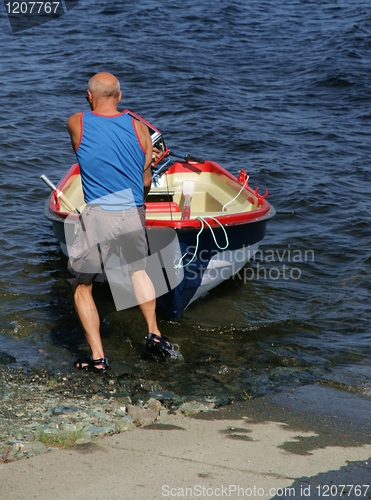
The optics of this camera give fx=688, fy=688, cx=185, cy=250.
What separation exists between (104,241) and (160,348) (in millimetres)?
1030

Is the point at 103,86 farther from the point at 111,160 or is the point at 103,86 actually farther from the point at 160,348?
the point at 160,348

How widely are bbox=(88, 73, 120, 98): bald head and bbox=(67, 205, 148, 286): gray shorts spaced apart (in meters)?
0.78

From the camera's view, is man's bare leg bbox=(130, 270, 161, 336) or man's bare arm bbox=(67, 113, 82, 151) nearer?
man's bare arm bbox=(67, 113, 82, 151)

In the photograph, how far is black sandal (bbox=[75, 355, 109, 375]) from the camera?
5184 mm

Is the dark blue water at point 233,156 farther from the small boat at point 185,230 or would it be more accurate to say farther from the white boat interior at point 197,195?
the white boat interior at point 197,195

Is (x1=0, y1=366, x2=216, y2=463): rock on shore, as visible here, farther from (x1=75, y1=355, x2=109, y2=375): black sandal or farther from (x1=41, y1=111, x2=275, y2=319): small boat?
Result: (x1=41, y1=111, x2=275, y2=319): small boat

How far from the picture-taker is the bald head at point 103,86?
4.65 m

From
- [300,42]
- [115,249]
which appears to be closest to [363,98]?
[300,42]

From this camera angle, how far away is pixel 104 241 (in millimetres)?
4926

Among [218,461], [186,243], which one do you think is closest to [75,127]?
[186,243]

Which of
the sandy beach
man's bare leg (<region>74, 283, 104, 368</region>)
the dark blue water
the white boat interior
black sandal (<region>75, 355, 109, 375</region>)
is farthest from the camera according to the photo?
the white boat interior

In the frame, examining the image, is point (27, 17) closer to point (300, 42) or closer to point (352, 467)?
point (300, 42)

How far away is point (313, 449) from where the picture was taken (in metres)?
4.06

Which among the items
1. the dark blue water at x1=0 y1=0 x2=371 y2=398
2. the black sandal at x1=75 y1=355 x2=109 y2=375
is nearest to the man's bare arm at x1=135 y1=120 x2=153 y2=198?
the black sandal at x1=75 y1=355 x2=109 y2=375
